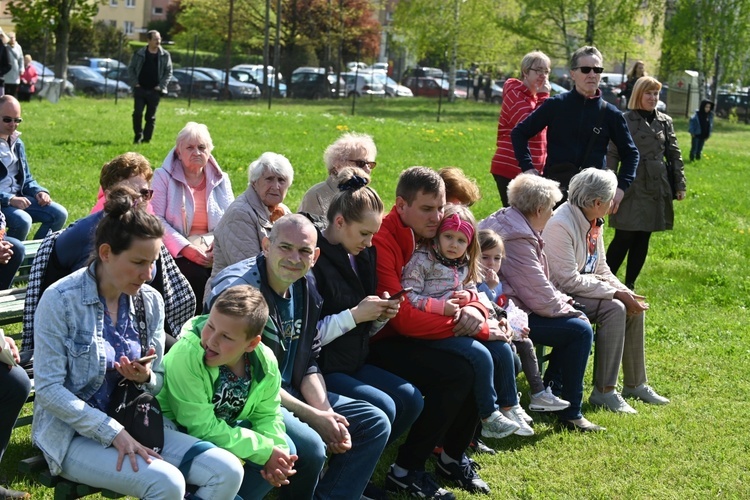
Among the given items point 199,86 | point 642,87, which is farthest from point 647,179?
point 199,86

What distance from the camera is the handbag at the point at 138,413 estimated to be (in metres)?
3.85

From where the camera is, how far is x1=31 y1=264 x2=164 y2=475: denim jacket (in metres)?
3.77

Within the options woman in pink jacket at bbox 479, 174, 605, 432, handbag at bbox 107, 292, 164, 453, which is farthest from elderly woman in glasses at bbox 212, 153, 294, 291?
handbag at bbox 107, 292, 164, 453

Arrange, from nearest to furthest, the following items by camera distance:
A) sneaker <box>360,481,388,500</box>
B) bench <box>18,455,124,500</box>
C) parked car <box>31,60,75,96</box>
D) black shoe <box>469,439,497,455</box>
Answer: bench <box>18,455,124,500</box> < sneaker <box>360,481,388,500</box> < black shoe <box>469,439,497,455</box> < parked car <box>31,60,75,96</box>

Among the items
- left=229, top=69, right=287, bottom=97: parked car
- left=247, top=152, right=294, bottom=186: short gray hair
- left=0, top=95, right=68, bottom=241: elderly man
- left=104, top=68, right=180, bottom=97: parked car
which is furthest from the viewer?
left=229, top=69, right=287, bottom=97: parked car

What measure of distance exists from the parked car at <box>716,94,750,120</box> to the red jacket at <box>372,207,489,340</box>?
3704 cm

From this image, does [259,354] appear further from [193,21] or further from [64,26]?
[193,21]

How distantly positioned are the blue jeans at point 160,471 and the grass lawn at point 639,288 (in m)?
1.03

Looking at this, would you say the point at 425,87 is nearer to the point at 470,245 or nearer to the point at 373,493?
the point at 470,245

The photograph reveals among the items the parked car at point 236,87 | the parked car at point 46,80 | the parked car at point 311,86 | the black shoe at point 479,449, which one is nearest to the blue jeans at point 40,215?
the black shoe at point 479,449

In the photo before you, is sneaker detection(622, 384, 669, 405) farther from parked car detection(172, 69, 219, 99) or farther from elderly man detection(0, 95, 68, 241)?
parked car detection(172, 69, 219, 99)

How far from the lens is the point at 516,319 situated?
19.8 feet

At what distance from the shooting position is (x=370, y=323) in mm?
5062

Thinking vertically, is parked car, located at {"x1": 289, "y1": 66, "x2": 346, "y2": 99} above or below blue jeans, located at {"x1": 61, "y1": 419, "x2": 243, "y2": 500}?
above
